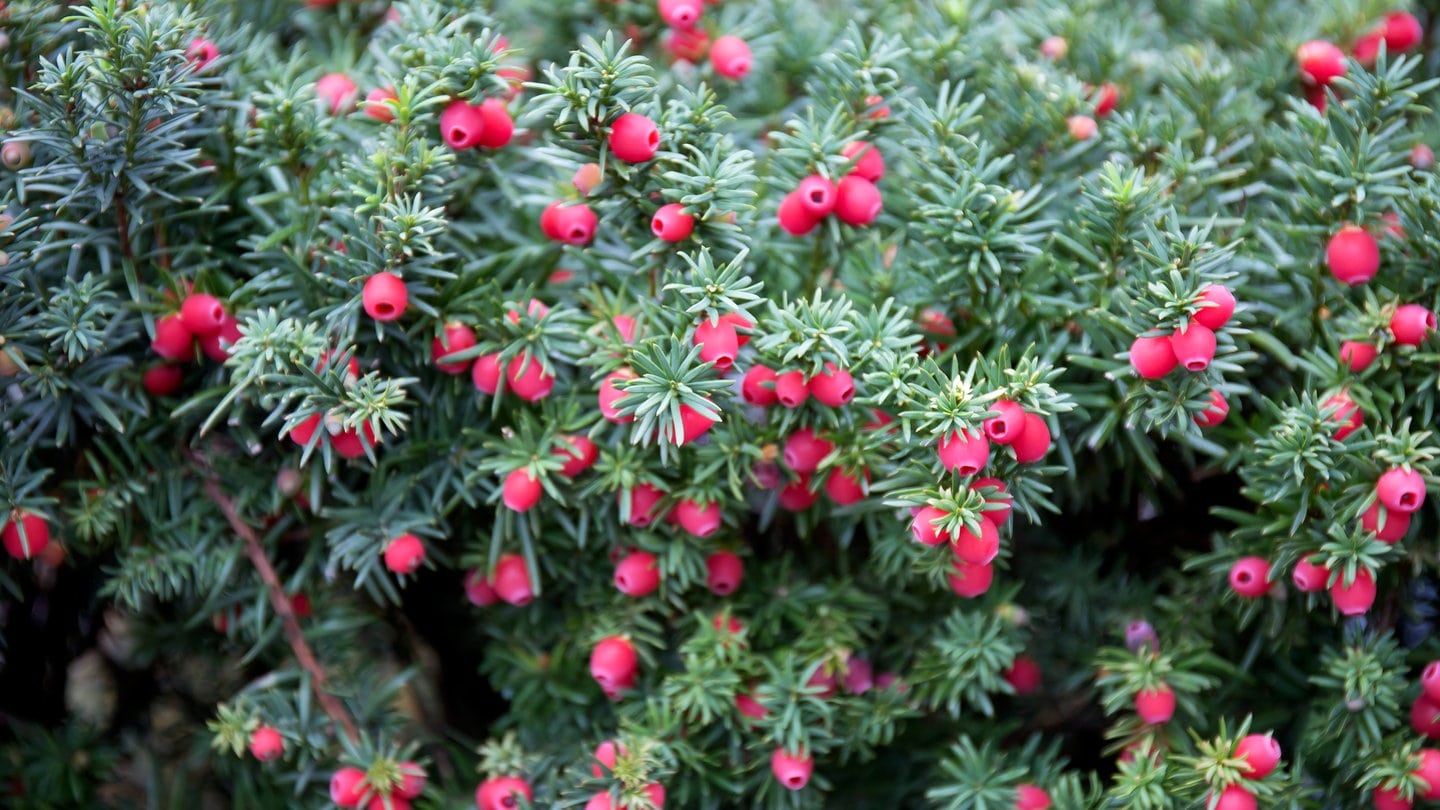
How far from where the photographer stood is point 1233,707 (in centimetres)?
154

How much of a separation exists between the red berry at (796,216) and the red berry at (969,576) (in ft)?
1.51

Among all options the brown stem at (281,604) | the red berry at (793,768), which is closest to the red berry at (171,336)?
the brown stem at (281,604)

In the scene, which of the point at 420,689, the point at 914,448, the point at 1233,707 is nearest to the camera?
the point at 914,448

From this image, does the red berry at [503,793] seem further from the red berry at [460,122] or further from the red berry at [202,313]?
the red berry at [460,122]

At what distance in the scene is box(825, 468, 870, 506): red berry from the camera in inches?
53.0

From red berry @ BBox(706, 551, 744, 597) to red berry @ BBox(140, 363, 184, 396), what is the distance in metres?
0.76

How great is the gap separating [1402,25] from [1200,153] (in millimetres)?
478

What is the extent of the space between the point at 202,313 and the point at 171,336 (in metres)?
0.06

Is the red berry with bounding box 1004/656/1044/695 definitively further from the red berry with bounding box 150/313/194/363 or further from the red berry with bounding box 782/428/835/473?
the red berry with bounding box 150/313/194/363

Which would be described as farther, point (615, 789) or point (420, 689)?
point (420, 689)

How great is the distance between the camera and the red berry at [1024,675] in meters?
1.59

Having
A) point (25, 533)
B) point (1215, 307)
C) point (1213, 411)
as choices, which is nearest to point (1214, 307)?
point (1215, 307)

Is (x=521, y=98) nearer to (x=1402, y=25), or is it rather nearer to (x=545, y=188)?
(x=545, y=188)

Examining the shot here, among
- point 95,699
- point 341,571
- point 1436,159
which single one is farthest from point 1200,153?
point 95,699
